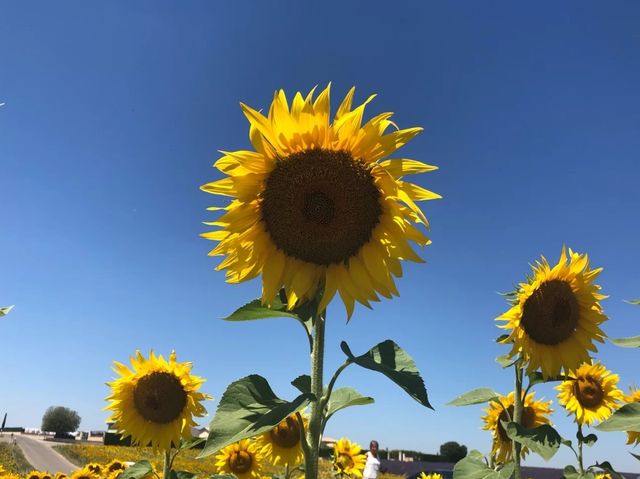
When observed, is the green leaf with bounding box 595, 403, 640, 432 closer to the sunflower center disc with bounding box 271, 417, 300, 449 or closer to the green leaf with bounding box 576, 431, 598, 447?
the green leaf with bounding box 576, 431, 598, 447

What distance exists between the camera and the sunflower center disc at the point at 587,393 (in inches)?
314

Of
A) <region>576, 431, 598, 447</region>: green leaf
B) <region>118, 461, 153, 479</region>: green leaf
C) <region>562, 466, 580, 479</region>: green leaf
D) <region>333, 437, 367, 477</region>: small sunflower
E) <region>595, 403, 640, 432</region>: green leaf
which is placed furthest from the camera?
<region>333, 437, 367, 477</region>: small sunflower

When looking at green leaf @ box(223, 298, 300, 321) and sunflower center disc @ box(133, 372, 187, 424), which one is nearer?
green leaf @ box(223, 298, 300, 321)

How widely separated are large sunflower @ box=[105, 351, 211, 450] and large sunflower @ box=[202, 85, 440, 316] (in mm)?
3785

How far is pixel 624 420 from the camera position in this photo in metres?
3.61

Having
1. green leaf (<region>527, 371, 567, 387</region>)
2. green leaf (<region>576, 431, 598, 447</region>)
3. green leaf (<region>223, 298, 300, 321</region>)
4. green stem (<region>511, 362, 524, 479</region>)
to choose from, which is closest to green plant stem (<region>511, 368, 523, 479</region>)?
green stem (<region>511, 362, 524, 479</region>)

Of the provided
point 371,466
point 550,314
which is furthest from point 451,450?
point 550,314

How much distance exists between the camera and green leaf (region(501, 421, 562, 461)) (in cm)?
427

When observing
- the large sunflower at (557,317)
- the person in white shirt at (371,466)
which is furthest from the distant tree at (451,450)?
the large sunflower at (557,317)

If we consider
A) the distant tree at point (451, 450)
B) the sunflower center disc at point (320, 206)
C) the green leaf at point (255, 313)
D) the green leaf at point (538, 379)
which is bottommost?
the green leaf at point (255, 313)

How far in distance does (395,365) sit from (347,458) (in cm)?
1080

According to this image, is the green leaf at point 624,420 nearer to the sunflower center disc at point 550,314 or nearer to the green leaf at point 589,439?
the sunflower center disc at point 550,314

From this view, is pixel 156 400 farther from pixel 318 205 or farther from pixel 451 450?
pixel 451 450

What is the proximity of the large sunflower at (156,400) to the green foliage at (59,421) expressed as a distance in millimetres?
107875
